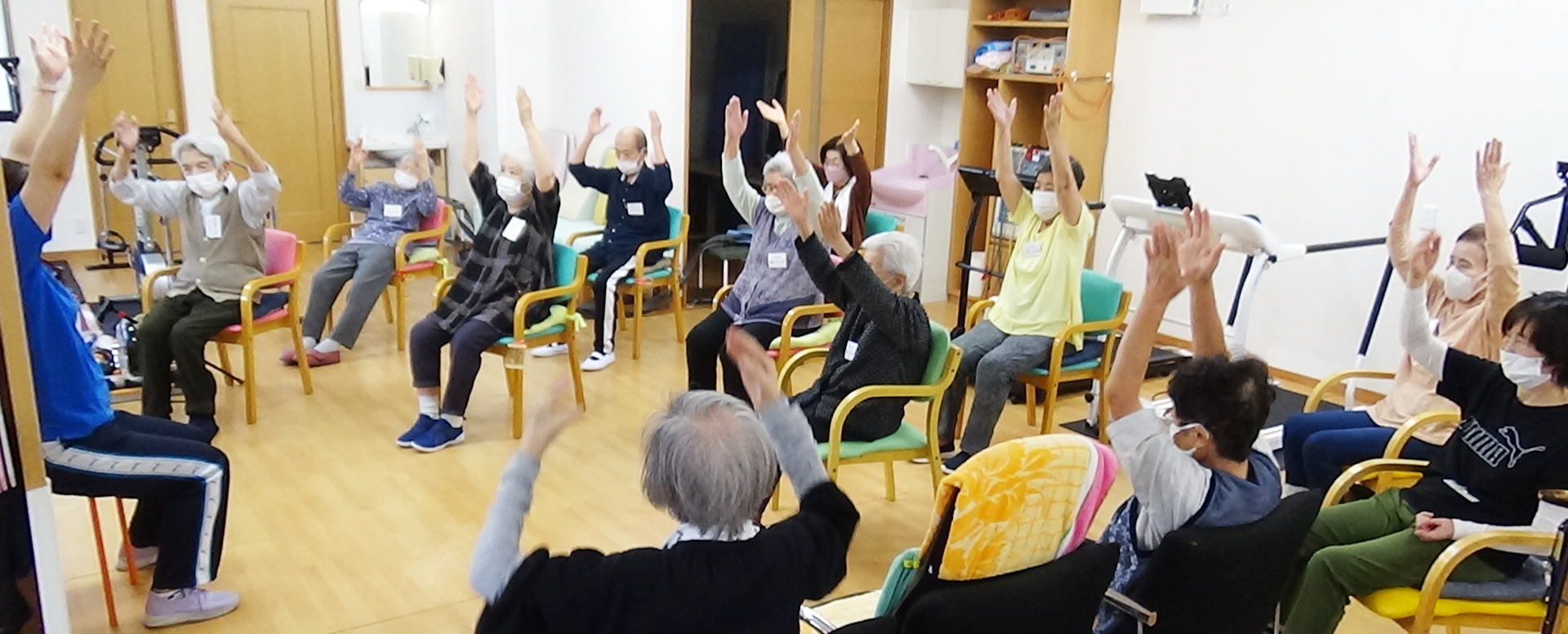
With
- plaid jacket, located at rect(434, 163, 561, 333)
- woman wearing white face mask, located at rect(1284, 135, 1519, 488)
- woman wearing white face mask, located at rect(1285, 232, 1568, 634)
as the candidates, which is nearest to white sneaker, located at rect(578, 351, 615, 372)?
plaid jacket, located at rect(434, 163, 561, 333)

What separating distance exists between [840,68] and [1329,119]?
266cm

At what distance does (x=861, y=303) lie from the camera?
3.15 meters

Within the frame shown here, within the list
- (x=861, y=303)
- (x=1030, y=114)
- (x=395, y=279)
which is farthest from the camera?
(x=1030, y=114)

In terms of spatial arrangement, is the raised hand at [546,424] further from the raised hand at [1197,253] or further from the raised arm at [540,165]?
Answer: the raised arm at [540,165]

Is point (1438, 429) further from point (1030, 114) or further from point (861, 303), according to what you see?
point (1030, 114)

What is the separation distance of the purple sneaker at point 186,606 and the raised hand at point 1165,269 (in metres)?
2.43

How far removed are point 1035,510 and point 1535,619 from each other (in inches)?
52.5

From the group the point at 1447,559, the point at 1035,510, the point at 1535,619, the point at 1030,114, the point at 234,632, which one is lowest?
the point at 234,632

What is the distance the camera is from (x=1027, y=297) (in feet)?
13.8

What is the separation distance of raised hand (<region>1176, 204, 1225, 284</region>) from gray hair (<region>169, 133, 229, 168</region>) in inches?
143

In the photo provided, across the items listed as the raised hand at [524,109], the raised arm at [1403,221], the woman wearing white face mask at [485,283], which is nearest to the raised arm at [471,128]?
the woman wearing white face mask at [485,283]

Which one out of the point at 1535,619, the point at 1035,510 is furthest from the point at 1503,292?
the point at 1035,510

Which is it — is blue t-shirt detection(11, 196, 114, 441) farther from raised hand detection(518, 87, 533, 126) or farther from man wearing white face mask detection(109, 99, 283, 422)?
raised hand detection(518, 87, 533, 126)

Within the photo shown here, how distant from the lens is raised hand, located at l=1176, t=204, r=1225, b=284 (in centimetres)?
213
